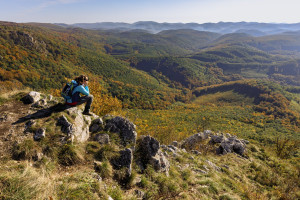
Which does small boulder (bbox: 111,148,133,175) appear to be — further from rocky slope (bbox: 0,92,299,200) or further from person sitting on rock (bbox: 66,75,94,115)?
person sitting on rock (bbox: 66,75,94,115)

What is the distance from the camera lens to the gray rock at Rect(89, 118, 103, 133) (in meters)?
9.57

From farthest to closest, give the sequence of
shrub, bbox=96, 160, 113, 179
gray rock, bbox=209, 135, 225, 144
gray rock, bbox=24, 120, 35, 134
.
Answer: gray rock, bbox=209, 135, 225, 144 → gray rock, bbox=24, 120, 35, 134 → shrub, bbox=96, 160, 113, 179

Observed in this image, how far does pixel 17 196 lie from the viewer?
3670mm

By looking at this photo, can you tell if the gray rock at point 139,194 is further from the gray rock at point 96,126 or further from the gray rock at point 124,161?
the gray rock at point 96,126

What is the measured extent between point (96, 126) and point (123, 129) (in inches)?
73.3

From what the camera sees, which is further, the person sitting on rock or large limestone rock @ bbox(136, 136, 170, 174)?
the person sitting on rock

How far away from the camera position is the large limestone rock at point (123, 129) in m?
9.37

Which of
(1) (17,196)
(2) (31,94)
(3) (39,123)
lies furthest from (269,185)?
(2) (31,94)

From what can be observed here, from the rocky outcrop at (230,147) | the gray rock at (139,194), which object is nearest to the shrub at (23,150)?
the gray rock at (139,194)

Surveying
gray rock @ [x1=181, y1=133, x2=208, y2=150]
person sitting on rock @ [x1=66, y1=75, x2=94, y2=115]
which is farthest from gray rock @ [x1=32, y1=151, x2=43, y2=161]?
gray rock @ [x1=181, y1=133, x2=208, y2=150]

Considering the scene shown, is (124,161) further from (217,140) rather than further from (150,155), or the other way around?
(217,140)

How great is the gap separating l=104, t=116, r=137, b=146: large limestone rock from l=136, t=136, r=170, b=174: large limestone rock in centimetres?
61

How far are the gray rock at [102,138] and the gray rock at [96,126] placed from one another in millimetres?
798

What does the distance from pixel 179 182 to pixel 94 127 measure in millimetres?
6383
